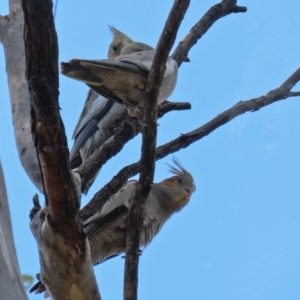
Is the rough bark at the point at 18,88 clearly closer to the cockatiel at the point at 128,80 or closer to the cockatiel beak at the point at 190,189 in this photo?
the cockatiel at the point at 128,80

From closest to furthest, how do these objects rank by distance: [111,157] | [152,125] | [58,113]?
[58,113], [152,125], [111,157]

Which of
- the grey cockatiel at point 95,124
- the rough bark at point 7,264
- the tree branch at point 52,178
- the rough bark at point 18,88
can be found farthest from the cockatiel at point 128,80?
the rough bark at point 7,264

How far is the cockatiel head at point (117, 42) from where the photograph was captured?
23.8 feet

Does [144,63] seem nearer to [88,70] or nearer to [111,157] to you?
[88,70]

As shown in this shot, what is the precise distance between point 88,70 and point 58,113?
1917 millimetres

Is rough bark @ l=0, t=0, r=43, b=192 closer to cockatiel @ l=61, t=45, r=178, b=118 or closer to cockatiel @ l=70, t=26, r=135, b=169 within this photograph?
cockatiel @ l=61, t=45, r=178, b=118

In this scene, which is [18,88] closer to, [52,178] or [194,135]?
[194,135]

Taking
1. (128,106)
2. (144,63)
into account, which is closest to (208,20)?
(144,63)

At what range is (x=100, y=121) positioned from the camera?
6.19m

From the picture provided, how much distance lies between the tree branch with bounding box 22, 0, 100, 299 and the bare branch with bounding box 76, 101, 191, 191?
2.01 ft

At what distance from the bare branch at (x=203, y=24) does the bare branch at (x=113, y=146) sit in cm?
44

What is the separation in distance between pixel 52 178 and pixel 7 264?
0.42 m

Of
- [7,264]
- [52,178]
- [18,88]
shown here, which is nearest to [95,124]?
[18,88]

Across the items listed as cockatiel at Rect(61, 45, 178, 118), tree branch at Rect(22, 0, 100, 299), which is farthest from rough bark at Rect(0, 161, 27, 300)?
cockatiel at Rect(61, 45, 178, 118)
